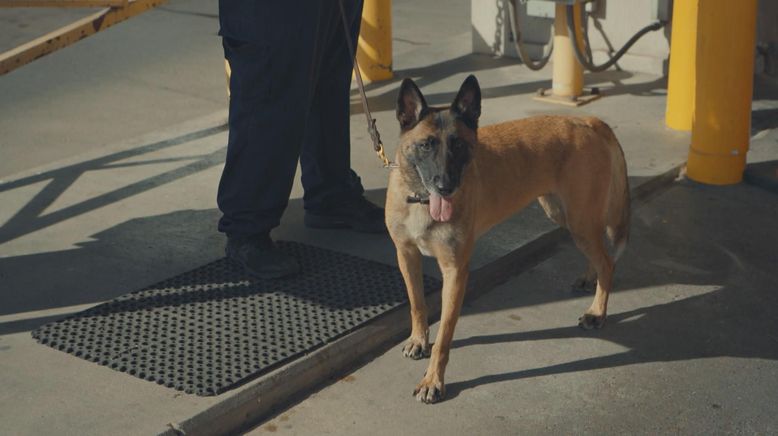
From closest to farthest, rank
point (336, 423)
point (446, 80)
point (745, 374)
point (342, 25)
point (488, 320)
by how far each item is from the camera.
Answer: point (336, 423), point (745, 374), point (488, 320), point (342, 25), point (446, 80)

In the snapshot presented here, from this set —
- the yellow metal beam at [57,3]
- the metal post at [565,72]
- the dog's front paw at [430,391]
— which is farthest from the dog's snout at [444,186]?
the metal post at [565,72]

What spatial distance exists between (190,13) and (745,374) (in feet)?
23.5

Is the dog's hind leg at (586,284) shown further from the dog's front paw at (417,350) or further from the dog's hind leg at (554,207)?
the dog's front paw at (417,350)

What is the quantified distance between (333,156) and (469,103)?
4.56ft

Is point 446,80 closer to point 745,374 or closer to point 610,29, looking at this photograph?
point 610,29

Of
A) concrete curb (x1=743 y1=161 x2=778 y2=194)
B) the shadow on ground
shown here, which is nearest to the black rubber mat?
the shadow on ground

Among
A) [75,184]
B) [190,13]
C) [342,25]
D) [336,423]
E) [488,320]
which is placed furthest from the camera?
[190,13]

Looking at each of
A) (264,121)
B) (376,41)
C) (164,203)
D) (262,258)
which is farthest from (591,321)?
(376,41)

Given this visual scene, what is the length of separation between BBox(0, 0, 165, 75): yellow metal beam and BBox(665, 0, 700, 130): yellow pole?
9.96ft

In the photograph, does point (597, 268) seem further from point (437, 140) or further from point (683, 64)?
point (683, 64)

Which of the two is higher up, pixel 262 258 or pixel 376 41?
pixel 376 41

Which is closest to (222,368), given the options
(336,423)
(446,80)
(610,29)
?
(336,423)

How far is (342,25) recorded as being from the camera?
193 inches

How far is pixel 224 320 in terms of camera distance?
4.27 m
